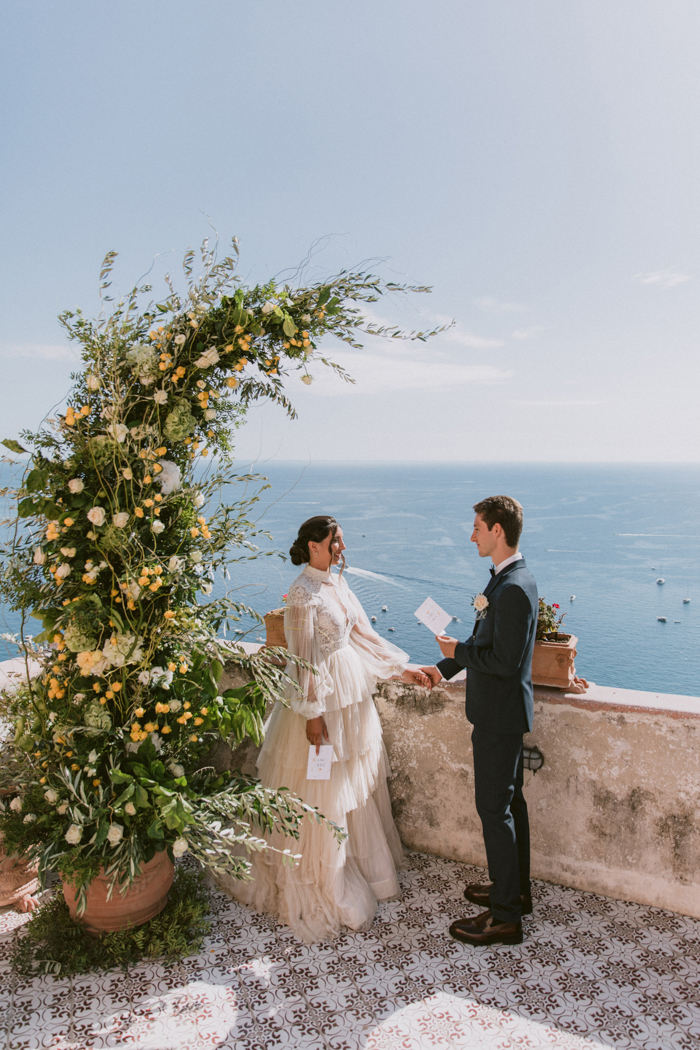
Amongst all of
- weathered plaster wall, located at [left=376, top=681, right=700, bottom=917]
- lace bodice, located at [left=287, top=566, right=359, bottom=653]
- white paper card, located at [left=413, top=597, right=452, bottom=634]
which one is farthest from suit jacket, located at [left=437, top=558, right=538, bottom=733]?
lace bodice, located at [left=287, top=566, right=359, bottom=653]

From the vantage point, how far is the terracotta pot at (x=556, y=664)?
2717 millimetres

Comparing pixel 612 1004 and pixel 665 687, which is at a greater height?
pixel 612 1004

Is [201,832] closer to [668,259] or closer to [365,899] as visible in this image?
[365,899]

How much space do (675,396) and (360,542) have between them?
103m

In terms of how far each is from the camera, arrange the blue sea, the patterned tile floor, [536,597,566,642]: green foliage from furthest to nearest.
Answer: the blue sea < [536,597,566,642]: green foliage < the patterned tile floor

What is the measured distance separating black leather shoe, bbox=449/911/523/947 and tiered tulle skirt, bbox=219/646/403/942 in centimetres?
37

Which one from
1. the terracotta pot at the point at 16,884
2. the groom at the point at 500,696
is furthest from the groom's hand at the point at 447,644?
the terracotta pot at the point at 16,884

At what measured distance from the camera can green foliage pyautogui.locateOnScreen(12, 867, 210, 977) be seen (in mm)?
2400

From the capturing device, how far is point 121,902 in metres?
2.48

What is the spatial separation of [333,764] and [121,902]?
3.21ft

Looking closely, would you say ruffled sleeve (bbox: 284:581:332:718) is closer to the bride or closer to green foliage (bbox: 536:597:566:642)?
the bride

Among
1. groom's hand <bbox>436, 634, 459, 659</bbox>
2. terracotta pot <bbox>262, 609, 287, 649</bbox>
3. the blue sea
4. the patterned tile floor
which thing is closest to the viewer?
the patterned tile floor

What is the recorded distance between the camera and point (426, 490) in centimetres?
11944

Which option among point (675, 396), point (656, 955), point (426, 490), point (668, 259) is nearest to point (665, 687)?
point (656, 955)
